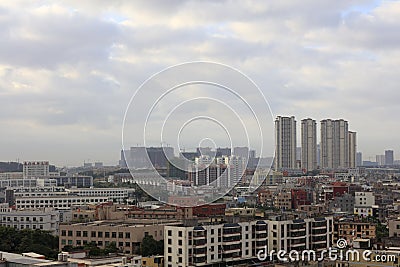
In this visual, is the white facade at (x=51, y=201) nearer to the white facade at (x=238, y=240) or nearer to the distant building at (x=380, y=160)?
the white facade at (x=238, y=240)

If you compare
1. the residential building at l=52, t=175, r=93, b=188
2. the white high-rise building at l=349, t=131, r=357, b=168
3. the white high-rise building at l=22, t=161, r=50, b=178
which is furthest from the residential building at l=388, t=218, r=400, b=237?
the white high-rise building at l=22, t=161, r=50, b=178

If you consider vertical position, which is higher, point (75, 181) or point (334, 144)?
point (334, 144)

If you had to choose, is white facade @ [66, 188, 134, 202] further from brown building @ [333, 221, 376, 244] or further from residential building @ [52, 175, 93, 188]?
brown building @ [333, 221, 376, 244]

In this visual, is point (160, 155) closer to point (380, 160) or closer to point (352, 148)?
point (352, 148)

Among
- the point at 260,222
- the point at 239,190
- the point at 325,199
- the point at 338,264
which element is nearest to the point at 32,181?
the point at 239,190

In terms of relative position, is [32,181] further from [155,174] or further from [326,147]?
[155,174]

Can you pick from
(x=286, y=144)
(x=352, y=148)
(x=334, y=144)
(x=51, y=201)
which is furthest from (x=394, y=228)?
(x=352, y=148)

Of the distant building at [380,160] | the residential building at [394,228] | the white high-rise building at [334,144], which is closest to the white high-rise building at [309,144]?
the white high-rise building at [334,144]
